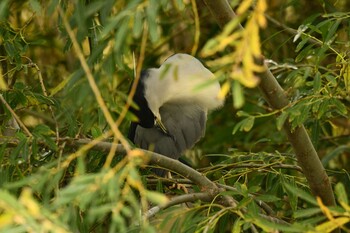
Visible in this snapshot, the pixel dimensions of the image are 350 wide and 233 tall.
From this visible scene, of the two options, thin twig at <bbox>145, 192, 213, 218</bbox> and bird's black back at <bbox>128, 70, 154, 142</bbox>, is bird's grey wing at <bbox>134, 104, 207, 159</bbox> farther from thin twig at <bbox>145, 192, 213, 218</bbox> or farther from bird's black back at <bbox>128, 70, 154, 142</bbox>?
thin twig at <bbox>145, 192, 213, 218</bbox>

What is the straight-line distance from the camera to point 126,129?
296 cm

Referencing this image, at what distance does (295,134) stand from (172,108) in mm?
1134

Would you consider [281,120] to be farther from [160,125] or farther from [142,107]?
[160,125]

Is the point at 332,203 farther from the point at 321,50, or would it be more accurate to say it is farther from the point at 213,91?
the point at 213,91

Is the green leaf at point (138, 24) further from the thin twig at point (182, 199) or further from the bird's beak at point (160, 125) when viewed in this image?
the bird's beak at point (160, 125)

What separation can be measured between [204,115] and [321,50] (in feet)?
3.44

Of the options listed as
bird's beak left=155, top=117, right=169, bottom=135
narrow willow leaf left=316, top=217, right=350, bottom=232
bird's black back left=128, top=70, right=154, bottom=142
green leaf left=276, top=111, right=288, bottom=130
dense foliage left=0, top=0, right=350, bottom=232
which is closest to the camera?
dense foliage left=0, top=0, right=350, bottom=232

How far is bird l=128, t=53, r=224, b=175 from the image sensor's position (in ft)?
8.63

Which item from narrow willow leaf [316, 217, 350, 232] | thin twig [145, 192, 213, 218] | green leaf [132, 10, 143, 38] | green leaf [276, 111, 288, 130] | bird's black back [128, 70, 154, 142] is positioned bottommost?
bird's black back [128, 70, 154, 142]

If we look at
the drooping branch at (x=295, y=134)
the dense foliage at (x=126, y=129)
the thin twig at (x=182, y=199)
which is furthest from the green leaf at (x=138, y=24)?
the thin twig at (x=182, y=199)

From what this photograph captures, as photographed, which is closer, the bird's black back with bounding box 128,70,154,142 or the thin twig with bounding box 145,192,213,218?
the thin twig with bounding box 145,192,213,218

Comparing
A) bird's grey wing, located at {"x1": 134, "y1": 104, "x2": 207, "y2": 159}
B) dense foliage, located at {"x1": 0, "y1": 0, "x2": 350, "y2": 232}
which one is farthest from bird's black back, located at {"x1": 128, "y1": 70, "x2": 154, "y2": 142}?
bird's grey wing, located at {"x1": 134, "y1": 104, "x2": 207, "y2": 159}

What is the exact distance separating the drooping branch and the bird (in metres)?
0.71

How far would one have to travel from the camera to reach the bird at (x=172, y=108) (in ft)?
8.63
